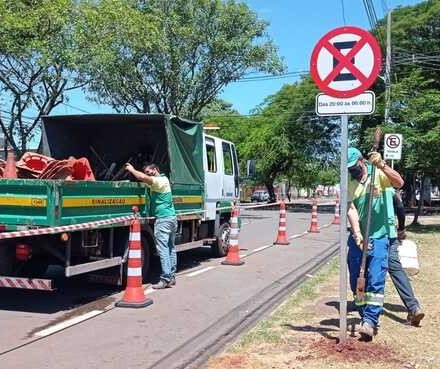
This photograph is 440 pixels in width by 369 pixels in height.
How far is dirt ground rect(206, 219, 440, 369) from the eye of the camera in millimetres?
5645

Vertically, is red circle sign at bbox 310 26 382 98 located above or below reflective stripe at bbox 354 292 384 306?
above

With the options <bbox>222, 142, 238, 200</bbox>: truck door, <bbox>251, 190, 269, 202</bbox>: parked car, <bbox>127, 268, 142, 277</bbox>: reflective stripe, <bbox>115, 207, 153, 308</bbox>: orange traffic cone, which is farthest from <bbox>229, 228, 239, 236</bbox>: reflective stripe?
<bbox>251, 190, 269, 202</bbox>: parked car

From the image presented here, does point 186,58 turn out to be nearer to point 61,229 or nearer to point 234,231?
point 234,231

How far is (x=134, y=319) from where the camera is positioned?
7.50 meters

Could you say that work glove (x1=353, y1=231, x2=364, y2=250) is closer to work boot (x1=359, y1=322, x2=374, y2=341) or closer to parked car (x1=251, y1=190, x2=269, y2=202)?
work boot (x1=359, y1=322, x2=374, y2=341)

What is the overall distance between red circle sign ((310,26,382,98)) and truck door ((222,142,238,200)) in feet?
25.1

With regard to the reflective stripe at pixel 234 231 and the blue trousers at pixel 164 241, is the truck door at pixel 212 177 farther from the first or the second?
the blue trousers at pixel 164 241

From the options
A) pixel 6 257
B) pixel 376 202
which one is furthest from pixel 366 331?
pixel 6 257

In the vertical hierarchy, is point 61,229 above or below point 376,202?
below

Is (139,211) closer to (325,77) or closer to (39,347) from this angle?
(39,347)

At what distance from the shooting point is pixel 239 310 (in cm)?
816

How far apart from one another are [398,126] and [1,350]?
18524 mm

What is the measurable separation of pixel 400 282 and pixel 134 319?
318cm

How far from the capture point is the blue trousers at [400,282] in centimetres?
706
